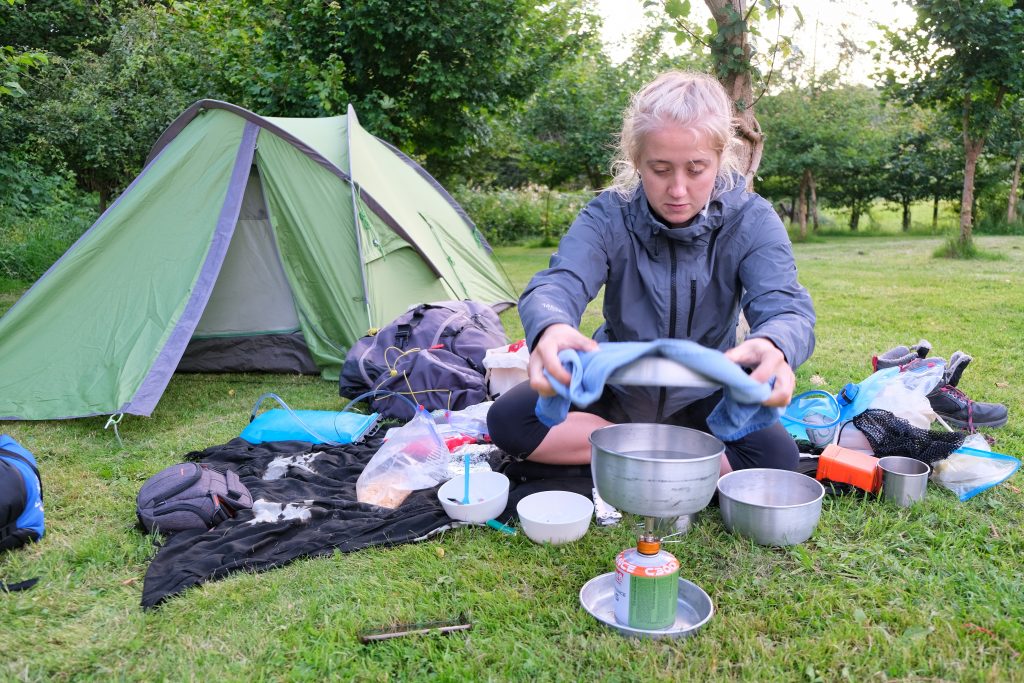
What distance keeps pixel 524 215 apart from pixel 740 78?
12205mm

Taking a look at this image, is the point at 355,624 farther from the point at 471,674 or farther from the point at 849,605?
the point at 849,605

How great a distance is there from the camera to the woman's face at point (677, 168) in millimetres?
1862

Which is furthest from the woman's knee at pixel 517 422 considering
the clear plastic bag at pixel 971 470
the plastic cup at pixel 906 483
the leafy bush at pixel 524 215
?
the leafy bush at pixel 524 215

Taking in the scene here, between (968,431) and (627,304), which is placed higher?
(627,304)

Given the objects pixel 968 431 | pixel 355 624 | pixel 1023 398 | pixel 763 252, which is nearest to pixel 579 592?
pixel 355 624

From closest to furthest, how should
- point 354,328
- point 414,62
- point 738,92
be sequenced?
1. point 738,92
2. point 354,328
3. point 414,62

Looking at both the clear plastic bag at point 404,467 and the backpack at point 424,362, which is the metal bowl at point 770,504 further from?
the backpack at point 424,362

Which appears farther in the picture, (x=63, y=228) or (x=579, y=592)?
(x=63, y=228)

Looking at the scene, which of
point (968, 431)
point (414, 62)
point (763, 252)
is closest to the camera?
point (763, 252)

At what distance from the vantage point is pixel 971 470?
255 centimetres

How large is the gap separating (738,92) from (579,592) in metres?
2.92

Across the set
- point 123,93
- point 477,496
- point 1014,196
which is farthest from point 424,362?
point 1014,196

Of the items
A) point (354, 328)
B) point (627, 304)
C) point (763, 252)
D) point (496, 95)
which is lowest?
point (354, 328)

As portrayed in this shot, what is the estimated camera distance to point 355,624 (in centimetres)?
191
